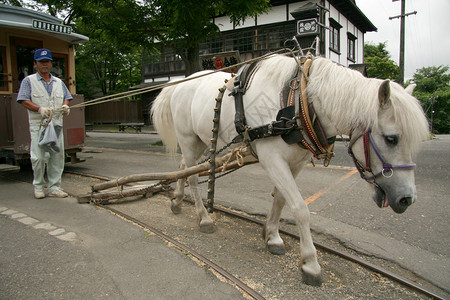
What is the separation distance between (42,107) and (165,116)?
1868mm

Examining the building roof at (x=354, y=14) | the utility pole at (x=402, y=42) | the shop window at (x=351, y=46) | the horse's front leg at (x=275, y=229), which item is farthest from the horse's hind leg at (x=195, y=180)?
the shop window at (x=351, y=46)

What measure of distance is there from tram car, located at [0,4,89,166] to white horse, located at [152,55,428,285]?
14.0ft

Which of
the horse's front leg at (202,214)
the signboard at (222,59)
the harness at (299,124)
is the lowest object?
the horse's front leg at (202,214)

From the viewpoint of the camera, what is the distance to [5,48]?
6.07 metres

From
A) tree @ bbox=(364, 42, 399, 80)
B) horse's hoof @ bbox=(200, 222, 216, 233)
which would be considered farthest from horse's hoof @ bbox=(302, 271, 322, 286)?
tree @ bbox=(364, 42, 399, 80)

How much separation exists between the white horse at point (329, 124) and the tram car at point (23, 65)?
14.0 ft

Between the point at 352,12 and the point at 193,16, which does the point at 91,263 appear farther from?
the point at 352,12

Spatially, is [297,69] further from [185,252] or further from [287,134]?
[185,252]

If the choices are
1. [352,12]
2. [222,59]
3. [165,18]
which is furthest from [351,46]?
[165,18]

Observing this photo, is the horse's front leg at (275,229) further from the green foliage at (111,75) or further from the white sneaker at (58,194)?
the green foliage at (111,75)

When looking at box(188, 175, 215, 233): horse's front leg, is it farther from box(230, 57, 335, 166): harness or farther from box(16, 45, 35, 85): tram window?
box(16, 45, 35, 85): tram window

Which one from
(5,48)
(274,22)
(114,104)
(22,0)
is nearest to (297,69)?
(5,48)

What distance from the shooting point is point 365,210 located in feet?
13.7

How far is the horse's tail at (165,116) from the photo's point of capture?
3.99 metres
